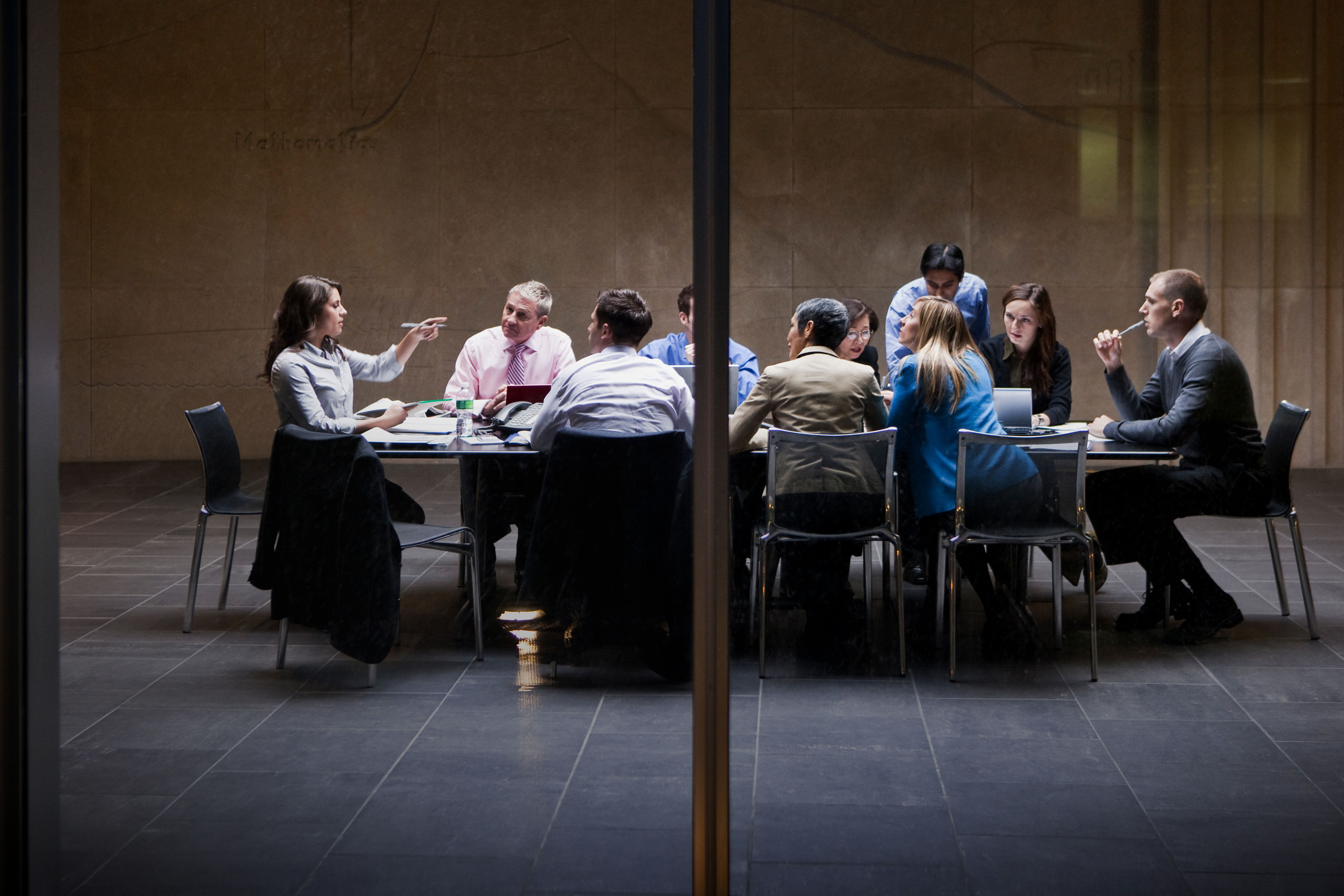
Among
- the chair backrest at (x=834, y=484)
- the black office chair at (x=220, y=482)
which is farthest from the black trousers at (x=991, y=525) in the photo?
the black office chair at (x=220, y=482)

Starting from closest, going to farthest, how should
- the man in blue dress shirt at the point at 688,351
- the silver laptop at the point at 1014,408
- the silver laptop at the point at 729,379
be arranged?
1. the silver laptop at the point at 729,379
2. the man in blue dress shirt at the point at 688,351
3. the silver laptop at the point at 1014,408

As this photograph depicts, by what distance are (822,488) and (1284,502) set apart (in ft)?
2.98

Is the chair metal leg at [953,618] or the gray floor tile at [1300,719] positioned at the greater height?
the chair metal leg at [953,618]

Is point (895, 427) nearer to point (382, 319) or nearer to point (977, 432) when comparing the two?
point (977, 432)

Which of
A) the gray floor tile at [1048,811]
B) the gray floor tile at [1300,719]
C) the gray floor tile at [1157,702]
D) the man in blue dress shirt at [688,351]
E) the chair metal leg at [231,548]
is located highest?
the man in blue dress shirt at [688,351]

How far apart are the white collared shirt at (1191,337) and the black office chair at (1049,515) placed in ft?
1.29

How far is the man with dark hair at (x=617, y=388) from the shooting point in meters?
2.35

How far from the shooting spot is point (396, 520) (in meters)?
2.59

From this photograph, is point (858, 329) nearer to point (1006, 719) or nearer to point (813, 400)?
point (813, 400)

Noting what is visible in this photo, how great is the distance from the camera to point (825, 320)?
2.32 m

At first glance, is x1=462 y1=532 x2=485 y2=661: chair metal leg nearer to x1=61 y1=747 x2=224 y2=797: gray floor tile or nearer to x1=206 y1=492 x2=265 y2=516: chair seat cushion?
x1=206 y1=492 x2=265 y2=516: chair seat cushion

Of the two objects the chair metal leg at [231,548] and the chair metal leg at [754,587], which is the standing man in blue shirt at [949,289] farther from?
the chair metal leg at [231,548]

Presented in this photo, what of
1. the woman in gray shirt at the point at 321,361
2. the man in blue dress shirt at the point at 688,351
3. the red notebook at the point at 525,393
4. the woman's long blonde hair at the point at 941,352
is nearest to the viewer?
the man in blue dress shirt at the point at 688,351

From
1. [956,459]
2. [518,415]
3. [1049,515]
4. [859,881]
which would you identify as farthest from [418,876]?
[1049,515]
